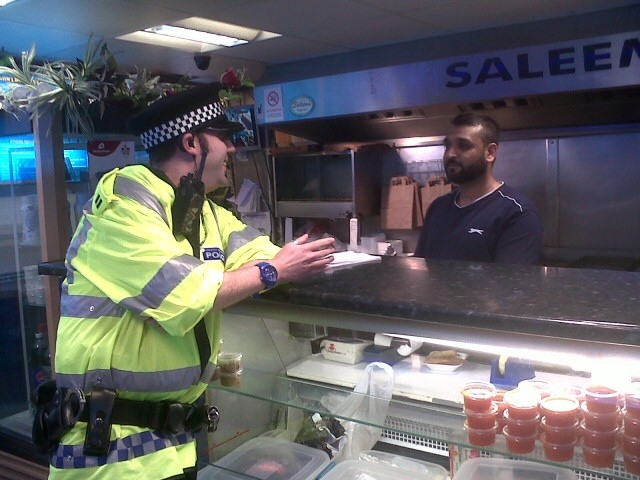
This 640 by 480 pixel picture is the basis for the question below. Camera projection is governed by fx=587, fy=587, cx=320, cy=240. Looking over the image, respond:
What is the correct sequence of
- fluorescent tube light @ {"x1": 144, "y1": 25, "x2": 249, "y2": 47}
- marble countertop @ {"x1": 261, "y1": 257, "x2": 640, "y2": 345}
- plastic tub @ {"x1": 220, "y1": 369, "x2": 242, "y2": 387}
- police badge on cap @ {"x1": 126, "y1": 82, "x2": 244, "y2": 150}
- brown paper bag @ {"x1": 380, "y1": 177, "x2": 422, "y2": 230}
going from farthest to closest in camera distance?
brown paper bag @ {"x1": 380, "y1": 177, "x2": 422, "y2": 230}, fluorescent tube light @ {"x1": 144, "y1": 25, "x2": 249, "y2": 47}, plastic tub @ {"x1": 220, "y1": 369, "x2": 242, "y2": 387}, police badge on cap @ {"x1": 126, "y1": 82, "x2": 244, "y2": 150}, marble countertop @ {"x1": 261, "y1": 257, "x2": 640, "y2": 345}

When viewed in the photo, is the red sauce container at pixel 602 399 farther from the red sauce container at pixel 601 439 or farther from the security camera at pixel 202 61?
the security camera at pixel 202 61

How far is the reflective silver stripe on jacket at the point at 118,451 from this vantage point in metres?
1.45

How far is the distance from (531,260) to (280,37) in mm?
2482

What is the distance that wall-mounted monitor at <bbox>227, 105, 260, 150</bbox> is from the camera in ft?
17.1

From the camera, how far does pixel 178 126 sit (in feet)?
5.17

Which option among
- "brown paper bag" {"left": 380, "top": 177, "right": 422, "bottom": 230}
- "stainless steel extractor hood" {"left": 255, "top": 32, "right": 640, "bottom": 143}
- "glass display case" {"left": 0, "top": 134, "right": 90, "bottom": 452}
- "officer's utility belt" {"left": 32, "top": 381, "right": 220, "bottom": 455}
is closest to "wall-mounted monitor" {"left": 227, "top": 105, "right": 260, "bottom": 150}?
"stainless steel extractor hood" {"left": 255, "top": 32, "right": 640, "bottom": 143}

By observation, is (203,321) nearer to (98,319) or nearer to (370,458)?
(98,319)

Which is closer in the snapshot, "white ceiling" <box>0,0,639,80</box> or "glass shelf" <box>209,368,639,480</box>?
"glass shelf" <box>209,368,639,480</box>

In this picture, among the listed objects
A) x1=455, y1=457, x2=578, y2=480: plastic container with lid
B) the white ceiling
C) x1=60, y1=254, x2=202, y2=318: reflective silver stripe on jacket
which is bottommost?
x1=455, y1=457, x2=578, y2=480: plastic container with lid

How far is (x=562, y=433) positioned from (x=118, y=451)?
1056 millimetres

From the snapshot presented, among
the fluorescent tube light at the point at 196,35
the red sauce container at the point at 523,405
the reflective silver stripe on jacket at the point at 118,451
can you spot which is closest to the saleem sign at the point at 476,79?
the fluorescent tube light at the point at 196,35

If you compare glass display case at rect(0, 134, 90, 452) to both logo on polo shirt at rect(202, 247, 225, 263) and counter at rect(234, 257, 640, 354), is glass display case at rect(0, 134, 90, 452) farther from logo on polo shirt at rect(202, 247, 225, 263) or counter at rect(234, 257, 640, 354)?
counter at rect(234, 257, 640, 354)

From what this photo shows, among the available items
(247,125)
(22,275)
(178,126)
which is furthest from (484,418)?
(247,125)

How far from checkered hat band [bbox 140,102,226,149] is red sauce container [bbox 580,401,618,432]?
1199 millimetres
